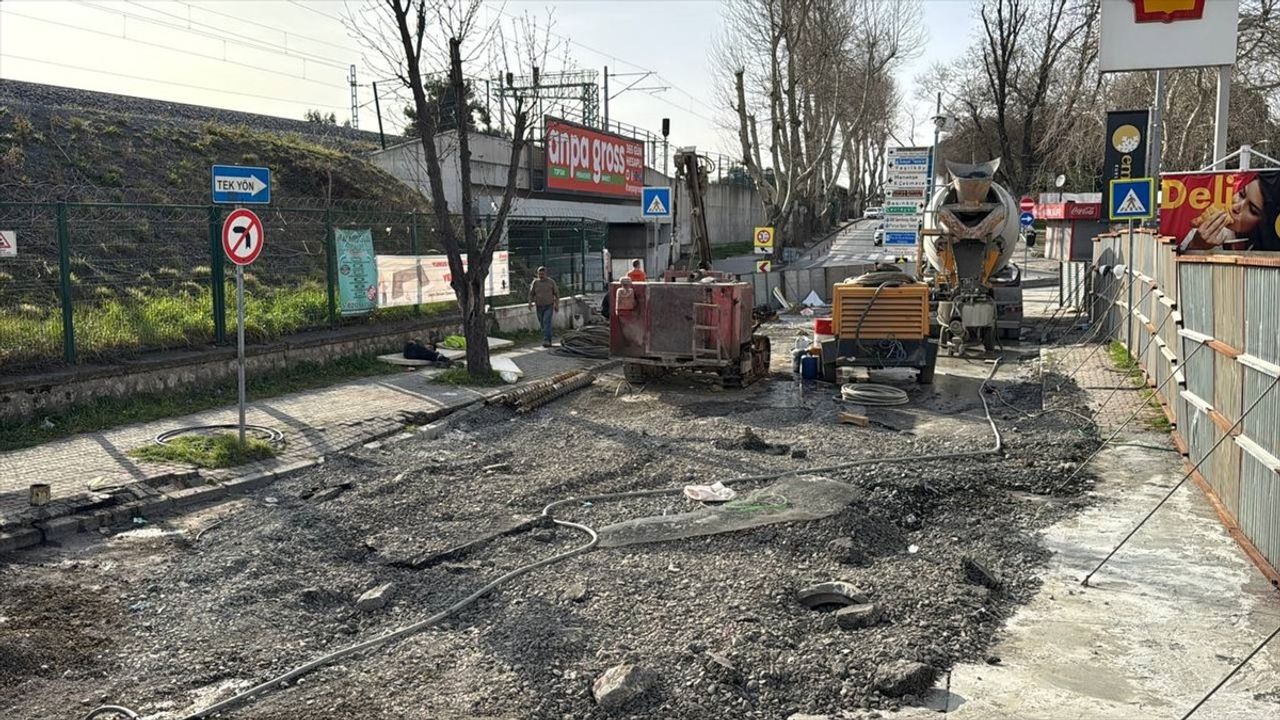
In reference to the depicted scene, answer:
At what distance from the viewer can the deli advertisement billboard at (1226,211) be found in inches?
611

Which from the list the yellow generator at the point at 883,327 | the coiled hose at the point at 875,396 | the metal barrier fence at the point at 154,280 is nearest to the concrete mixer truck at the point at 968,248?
the yellow generator at the point at 883,327

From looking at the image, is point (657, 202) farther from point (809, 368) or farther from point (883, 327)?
point (883, 327)

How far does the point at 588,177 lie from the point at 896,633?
1157 inches

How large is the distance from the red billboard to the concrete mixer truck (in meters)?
13.2

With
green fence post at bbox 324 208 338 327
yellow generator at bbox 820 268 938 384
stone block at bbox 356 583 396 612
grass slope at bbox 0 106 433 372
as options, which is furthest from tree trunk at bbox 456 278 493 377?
stone block at bbox 356 583 396 612

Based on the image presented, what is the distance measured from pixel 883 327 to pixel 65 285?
11.2 m

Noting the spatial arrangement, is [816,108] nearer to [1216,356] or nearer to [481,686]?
[1216,356]

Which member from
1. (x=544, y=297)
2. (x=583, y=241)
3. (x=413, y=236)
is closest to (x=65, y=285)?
(x=413, y=236)

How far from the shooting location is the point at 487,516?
8148 mm

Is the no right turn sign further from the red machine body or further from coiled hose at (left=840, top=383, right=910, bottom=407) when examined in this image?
coiled hose at (left=840, top=383, right=910, bottom=407)

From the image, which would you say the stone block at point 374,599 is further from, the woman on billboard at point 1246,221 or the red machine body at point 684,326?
the woman on billboard at point 1246,221

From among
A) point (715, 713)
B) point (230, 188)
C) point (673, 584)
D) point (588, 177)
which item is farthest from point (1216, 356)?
point (588, 177)

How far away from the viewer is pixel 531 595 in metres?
6.32

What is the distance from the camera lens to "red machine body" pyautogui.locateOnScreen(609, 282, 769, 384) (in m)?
14.7
